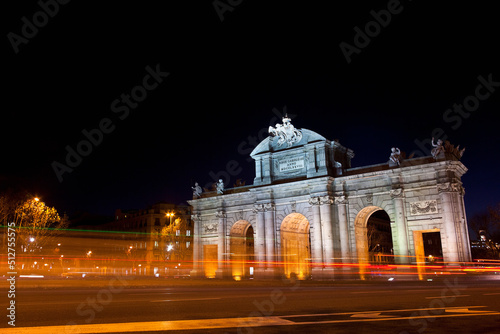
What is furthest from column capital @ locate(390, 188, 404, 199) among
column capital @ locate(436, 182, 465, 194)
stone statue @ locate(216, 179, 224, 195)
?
stone statue @ locate(216, 179, 224, 195)

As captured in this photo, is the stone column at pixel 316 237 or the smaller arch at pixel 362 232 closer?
the smaller arch at pixel 362 232

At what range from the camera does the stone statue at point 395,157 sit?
3653 cm

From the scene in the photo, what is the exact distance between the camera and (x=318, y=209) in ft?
130

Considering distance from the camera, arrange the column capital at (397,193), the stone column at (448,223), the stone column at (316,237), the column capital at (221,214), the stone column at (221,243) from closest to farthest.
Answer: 1. the stone column at (448,223)
2. the column capital at (397,193)
3. the stone column at (316,237)
4. the stone column at (221,243)
5. the column capital at (221,214)

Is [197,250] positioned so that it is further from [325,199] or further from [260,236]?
[325,199]

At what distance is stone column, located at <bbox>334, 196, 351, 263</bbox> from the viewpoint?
124ft

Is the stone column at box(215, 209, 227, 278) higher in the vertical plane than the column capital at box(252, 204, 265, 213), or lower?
lower

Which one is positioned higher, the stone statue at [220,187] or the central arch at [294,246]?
the stone statue at [220,187]

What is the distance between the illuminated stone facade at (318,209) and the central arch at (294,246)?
0.37ft

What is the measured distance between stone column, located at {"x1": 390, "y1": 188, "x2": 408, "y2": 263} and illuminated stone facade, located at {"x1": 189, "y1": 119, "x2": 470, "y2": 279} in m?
0.09

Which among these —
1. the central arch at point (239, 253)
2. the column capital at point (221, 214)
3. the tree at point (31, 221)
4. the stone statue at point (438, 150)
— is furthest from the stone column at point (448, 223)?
the tree at point (31, 221)

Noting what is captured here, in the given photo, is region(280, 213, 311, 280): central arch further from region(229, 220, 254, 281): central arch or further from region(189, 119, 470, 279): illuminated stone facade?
region(229, 220, 254, 281): central arch

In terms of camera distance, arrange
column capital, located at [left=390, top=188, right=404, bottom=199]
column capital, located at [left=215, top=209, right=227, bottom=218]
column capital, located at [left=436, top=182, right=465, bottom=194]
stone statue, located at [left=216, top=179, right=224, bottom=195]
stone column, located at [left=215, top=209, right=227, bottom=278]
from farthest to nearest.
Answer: stone statue, located at [left=216, top=179, right=224, bottom=195] < column capital, located at [left=215, top=209, right=227, bottom=218] < stone column, located at [left=215, top=209, right=227, bottom=278] < column capital, located at [left=390, top=188, right=404, bottom=199] < column capital, located at [left=436, top=182, right=465, bottom=194]

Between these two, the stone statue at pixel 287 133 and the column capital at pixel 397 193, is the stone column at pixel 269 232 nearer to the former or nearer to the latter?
the stone statue at pixel 287 133
